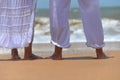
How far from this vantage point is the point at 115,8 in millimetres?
22453

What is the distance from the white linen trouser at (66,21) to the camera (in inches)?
168

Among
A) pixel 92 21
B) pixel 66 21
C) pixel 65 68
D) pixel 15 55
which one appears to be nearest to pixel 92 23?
pixel 92 21

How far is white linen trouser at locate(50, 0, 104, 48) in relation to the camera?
4266mm

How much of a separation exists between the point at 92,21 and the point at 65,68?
70 cm

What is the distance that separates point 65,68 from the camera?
3.85m

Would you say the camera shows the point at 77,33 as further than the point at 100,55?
Yes

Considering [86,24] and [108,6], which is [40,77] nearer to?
[86,24]

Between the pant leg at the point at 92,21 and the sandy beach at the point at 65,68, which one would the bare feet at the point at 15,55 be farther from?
the pant leg at the point at 92,21

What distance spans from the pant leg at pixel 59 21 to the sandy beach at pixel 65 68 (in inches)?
7.9

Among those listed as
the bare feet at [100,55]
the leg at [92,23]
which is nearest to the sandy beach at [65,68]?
the bare feet at [100,55]

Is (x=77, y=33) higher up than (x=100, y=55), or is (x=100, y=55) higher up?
(x=100, y=55)

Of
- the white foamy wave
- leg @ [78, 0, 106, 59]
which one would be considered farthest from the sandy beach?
the white foamy wave

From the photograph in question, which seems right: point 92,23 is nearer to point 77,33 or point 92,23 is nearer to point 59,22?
point 59,22

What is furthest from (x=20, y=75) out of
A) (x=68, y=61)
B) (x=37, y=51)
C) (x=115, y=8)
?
(x=115, y=8)
